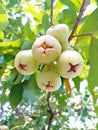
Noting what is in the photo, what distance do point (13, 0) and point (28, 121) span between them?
2.24 metres

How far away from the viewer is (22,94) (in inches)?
Result: 53.4

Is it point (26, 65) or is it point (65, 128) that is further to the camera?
point (65, 128)

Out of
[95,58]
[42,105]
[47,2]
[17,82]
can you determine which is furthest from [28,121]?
[95,58]

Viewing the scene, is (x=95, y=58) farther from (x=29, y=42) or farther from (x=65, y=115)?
(x=65, y=115)

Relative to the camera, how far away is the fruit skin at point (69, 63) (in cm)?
94

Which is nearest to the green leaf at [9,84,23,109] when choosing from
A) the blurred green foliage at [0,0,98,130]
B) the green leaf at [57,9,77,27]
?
the blurred green foliage at [0,0,98,130]

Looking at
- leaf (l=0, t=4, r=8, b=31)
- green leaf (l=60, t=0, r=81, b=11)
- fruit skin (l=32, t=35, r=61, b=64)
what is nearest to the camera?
fruit skin (l=32, t=35, r=61, b=64)

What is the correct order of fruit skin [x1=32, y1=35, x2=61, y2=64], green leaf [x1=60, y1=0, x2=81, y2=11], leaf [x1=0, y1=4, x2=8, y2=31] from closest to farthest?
fruit skin [x1=32, y1=35, x2=61, y2=64], leaf [x1=0, y1=4, x2=8, y2=31], green leaf [x1=60, y1=0, x2=81, y2=11]

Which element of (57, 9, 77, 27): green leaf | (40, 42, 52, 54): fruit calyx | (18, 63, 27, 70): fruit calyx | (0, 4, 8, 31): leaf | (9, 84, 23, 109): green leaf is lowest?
(9, 84, 23, 109): green leaf

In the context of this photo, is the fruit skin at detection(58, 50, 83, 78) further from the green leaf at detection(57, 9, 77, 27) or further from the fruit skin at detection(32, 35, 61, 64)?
the green leaf at detection(57, 9, 77, 27)

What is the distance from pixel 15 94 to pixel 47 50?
0.48 meters

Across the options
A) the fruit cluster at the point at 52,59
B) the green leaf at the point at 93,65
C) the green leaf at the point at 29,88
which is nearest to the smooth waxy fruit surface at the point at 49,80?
the fruit cluster at the point at 52,59

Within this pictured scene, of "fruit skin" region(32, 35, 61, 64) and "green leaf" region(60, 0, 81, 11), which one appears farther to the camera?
"green leaf" region(60, 0, 81, 11)

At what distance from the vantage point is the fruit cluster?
94 centimetres
